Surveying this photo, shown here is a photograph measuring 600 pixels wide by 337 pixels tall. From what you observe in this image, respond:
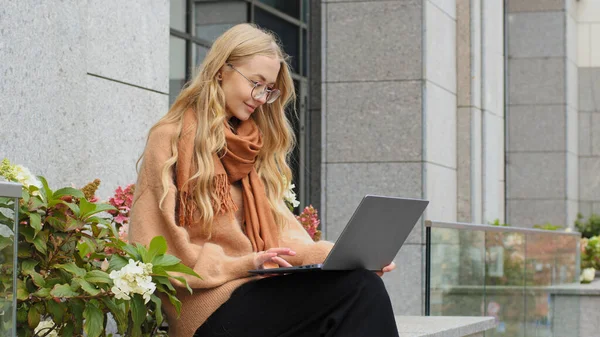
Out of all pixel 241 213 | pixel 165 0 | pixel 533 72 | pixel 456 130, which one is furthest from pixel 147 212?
pixel 533 72

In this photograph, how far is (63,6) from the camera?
208 inches

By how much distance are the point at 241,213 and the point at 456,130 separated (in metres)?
7.27

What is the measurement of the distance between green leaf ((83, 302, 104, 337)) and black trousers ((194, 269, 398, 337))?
74 cm

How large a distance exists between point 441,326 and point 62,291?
2.97m

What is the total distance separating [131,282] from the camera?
380 cm

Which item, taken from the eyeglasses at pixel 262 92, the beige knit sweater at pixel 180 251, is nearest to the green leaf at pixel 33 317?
the beige knit sweater at pixel 180 251

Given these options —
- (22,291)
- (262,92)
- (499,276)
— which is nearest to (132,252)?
(22,291)

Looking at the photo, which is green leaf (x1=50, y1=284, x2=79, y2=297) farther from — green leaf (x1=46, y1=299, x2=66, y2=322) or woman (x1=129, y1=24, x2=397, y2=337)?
woman (x1=129, y1=24, x2=397, y2=337)

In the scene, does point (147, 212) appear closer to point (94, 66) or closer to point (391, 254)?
point (391, 254)

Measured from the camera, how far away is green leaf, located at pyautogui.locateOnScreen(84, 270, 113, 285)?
12.5ft

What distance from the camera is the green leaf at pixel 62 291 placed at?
3.74 metres

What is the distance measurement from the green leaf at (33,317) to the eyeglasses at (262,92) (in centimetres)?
145

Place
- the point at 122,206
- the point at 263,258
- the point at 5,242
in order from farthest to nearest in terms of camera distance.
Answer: the point at 122,206 < the point at 263,258 < the point at 5,242

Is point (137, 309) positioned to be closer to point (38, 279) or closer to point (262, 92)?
point (38, 279)
